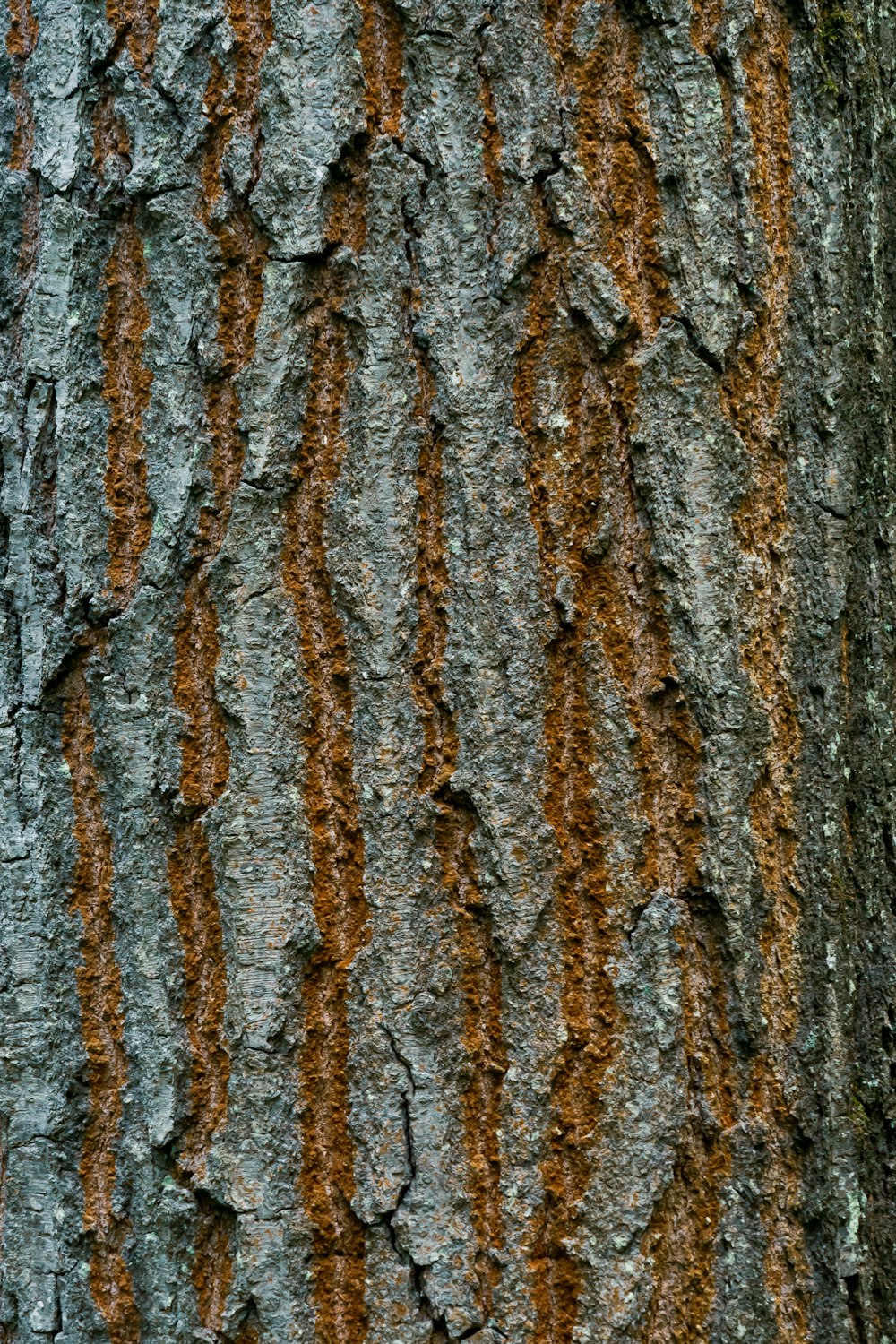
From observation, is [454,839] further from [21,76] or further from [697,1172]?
[21,76]

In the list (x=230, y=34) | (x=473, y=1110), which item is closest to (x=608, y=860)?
(x=473, y=1110)

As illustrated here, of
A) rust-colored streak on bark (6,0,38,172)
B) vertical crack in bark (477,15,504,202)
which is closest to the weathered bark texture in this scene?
vertical crack in bark (477,15,504,202)

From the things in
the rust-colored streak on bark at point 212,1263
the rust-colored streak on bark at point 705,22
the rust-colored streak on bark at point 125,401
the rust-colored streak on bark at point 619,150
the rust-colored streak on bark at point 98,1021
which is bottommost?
the rust-colored streak on bark at point 212,1263

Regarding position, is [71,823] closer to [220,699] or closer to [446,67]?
[220,699]

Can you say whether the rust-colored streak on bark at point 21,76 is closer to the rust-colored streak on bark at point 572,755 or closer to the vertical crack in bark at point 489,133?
the vertical crack in bark at point 489,133

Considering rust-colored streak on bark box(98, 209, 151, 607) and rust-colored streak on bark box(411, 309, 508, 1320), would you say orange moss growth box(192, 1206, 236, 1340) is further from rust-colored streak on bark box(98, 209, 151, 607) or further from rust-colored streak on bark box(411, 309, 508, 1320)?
rust-colored streak on bark box(98, 209, 151, 607)

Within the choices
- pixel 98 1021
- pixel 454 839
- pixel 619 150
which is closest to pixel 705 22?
pixel 619 150

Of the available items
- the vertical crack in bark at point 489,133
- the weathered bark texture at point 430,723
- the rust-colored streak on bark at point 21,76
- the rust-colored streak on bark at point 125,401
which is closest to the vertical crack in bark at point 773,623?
the weathered bark texture at point 430,723
